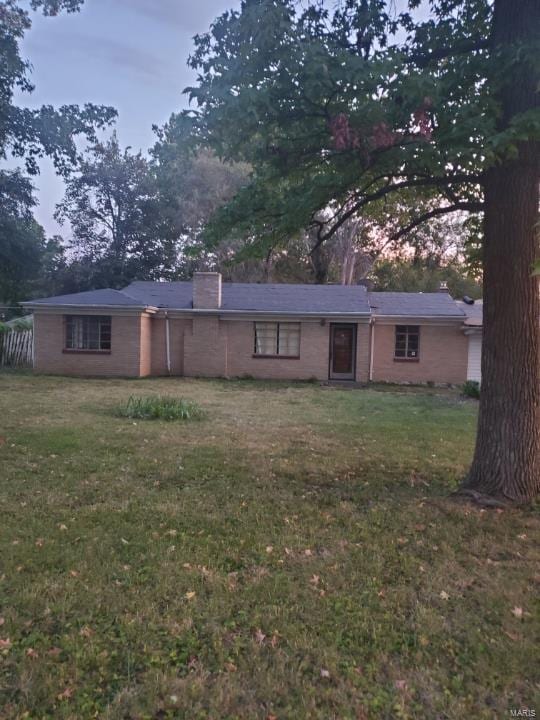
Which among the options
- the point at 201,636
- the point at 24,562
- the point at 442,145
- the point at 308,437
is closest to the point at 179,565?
the point at 201,636

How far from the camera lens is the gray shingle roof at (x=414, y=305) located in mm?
17344

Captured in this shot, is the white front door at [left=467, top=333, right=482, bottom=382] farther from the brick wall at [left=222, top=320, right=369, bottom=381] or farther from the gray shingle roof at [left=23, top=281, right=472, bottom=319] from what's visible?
the brick wall at [left=222, top=320, right=369, bottom=381]

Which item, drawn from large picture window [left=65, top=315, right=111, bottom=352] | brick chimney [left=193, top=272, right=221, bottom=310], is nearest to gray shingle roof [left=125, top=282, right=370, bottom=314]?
brick chimney [left=193, top=272, right=221, bottom=310]

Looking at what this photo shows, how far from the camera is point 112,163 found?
29203 mm

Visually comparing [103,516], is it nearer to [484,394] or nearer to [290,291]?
[484,394]

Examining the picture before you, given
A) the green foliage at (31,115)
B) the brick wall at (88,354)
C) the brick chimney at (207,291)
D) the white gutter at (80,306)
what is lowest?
the brick wall at (88,354)

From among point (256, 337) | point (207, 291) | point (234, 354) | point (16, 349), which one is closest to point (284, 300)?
point (256, 337)

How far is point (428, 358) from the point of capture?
17594mm

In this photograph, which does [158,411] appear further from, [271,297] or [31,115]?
[271,297]

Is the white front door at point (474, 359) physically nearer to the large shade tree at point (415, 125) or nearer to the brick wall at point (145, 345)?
the brick wall at point (145, 345)

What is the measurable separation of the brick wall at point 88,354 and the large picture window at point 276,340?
13.7 ft

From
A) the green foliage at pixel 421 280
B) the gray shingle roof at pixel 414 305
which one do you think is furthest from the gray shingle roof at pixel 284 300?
the green foliage at pixel 421 280

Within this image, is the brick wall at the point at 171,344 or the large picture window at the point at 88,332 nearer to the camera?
the large picture window at the point at 88,332

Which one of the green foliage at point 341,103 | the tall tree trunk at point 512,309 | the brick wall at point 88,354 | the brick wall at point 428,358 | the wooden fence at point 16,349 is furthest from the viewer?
the wooden fence at point 16,349
